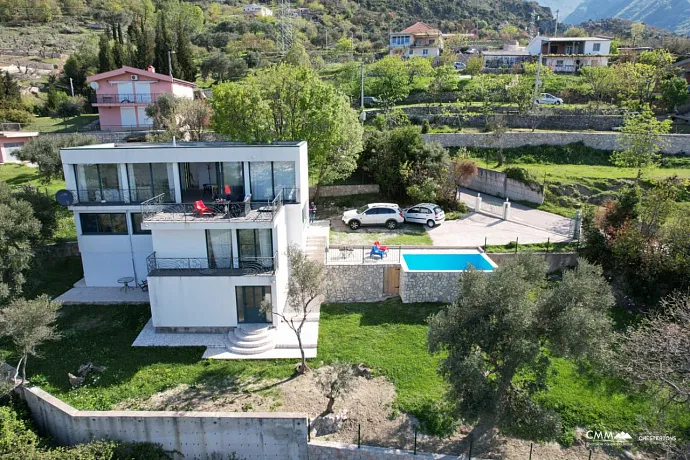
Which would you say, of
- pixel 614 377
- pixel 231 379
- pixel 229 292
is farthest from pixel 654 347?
pixel 229 292

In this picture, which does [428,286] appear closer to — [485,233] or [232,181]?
[485,233]

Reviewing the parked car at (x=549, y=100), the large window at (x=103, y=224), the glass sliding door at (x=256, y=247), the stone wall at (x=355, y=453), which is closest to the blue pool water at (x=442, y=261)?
the glass sliding door at (x=256, y=247)

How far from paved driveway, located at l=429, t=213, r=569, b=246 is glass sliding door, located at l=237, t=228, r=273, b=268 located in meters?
9.99

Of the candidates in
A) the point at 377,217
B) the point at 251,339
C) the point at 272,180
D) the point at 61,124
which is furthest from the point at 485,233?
the point at 61,124

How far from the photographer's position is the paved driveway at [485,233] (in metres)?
24.3

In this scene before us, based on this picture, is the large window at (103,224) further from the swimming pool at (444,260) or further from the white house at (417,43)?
the white house at (417,43)

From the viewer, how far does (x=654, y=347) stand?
1275cm

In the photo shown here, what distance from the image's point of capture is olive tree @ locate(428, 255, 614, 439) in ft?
37.9

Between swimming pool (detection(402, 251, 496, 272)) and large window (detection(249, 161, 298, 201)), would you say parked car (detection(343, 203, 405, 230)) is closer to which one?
swimming pool (detection(402, 251, 496, 272))

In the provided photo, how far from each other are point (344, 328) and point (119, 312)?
9.61 meters

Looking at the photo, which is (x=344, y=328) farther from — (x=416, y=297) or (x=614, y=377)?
(x=614, y=377)

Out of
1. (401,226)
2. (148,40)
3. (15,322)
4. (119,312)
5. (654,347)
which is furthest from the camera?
(148,40)

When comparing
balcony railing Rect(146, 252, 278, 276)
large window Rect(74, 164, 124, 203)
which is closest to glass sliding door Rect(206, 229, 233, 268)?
balcony railing Rect(146, 252, 278, 276)

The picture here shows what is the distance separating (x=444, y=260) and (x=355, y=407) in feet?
32.8
